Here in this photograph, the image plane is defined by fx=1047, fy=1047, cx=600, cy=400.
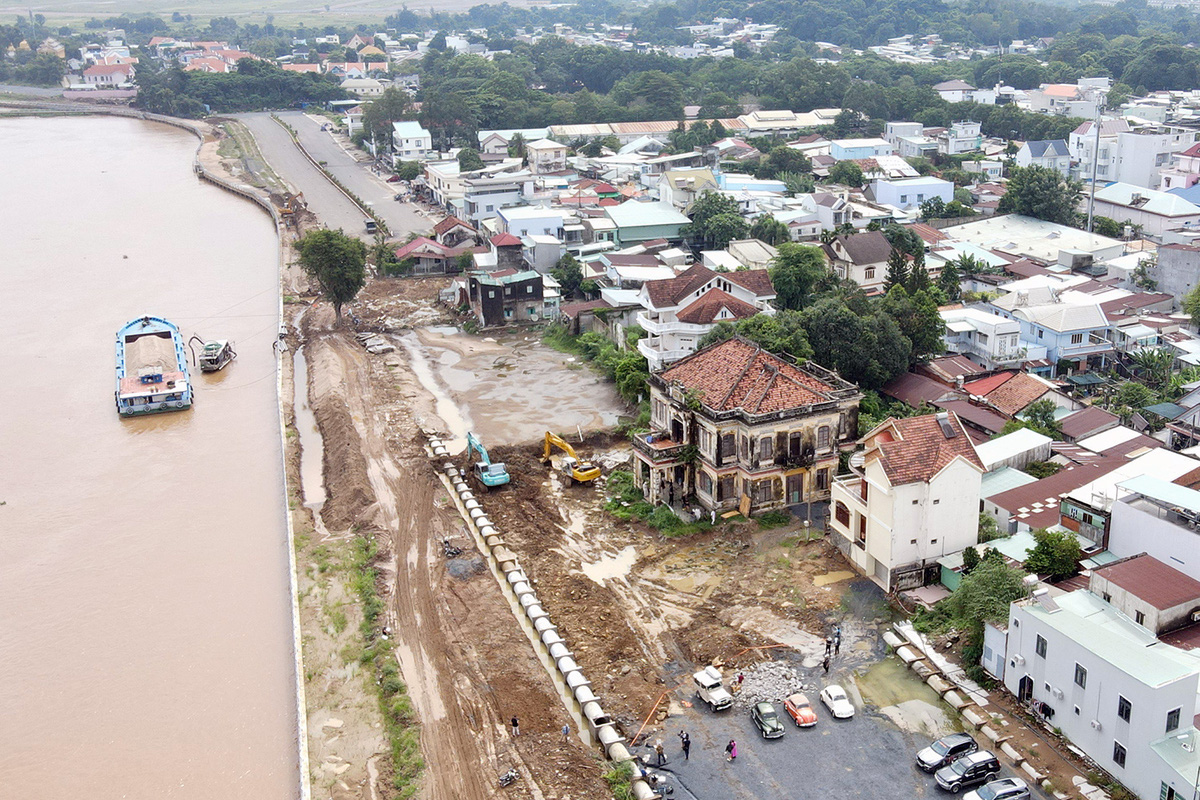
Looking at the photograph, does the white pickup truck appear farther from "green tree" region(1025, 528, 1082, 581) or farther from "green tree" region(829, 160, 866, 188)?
"green tree" region(829, 160, 866, 188)

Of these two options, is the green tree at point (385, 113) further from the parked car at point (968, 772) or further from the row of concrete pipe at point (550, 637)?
the parked car at point (968, 772)

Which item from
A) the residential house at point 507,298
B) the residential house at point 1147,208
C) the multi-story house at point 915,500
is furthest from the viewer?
the residential house at point 1147,208

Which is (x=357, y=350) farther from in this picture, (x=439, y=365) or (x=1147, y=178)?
(x=1147, y=178)

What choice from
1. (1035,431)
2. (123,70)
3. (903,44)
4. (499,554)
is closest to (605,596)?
(499,554)

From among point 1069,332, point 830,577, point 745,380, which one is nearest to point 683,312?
point 745,380

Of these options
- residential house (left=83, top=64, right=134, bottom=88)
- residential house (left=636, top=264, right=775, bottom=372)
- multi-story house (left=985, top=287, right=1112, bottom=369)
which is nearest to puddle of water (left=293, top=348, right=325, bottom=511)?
residential house (left=636, top=264, right=775, bottom=372)

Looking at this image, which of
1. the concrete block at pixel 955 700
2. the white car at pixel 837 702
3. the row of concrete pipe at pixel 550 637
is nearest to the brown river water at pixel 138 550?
the row of concrete pipe at pixel 550 637
